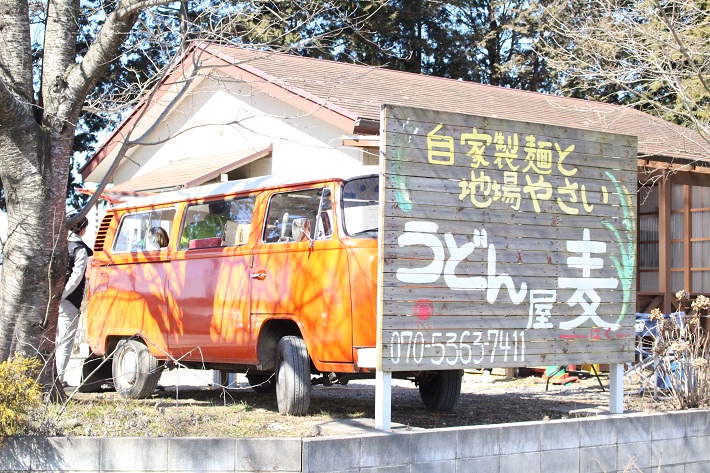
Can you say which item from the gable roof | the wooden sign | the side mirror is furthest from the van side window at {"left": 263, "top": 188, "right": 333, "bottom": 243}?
the gable roof

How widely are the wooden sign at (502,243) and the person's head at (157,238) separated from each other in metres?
3.65

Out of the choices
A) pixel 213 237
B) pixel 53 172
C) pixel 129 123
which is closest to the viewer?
pixel 53 172

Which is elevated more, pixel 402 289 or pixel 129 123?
pixel 129 123

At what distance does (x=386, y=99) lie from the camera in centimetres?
1372

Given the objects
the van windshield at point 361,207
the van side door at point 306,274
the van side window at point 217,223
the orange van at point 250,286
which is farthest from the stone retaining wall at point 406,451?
the van side window at point 217,223

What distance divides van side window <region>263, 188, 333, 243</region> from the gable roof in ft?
10.9

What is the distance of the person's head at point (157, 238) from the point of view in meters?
9.90

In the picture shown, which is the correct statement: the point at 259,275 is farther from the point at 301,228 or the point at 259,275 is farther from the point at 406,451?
the point at 406,451

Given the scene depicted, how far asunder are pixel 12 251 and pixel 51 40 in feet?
7.03

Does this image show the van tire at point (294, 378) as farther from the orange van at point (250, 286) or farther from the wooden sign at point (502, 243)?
the wooden sign at point (502, 243)

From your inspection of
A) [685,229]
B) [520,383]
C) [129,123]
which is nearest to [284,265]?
[520,383]

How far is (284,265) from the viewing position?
8.13 metres

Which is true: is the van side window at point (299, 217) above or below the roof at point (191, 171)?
below

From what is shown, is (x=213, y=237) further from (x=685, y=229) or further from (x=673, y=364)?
(x=685, y=229)
